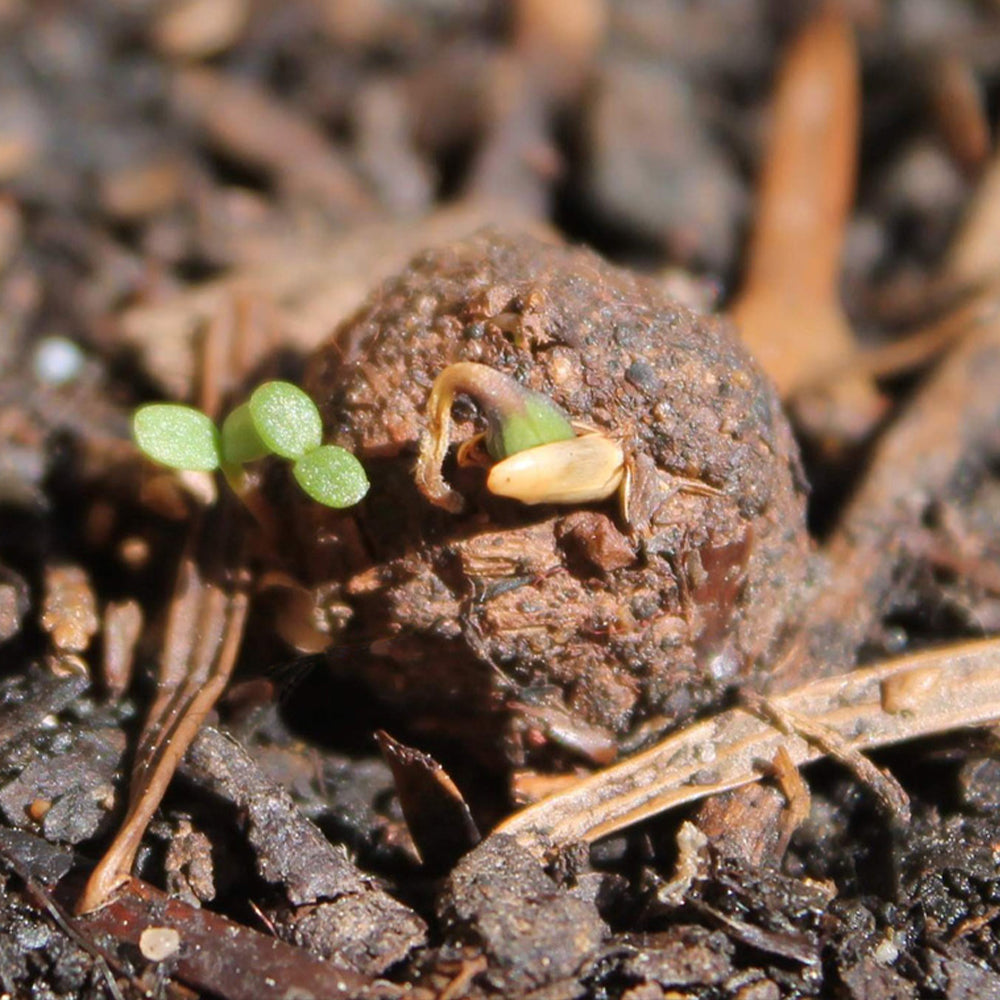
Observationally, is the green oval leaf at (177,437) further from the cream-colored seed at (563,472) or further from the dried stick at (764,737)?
the dried stick at (764,737)

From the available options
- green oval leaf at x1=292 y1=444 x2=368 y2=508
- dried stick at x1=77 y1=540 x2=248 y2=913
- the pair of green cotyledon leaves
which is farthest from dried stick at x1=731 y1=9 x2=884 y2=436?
dried stick at x1=77 y1=540 x2=248 y2=913

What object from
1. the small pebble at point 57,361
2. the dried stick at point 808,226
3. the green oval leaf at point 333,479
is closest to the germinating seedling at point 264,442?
the green oval leaf at point 333,479

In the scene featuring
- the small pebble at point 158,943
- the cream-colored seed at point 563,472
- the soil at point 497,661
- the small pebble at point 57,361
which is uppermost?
the cream-colored seed at point 563,472

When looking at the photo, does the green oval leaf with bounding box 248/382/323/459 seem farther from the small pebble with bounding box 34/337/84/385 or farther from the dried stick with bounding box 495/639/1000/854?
the small pebble with bounding box 34/337/84/385

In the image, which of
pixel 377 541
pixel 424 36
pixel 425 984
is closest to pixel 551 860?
pixel 425 984

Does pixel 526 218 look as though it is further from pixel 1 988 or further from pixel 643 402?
pixel 1 988

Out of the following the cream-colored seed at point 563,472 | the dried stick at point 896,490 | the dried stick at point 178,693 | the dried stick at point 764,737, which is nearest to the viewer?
the cream-colored seed at point 563,472
